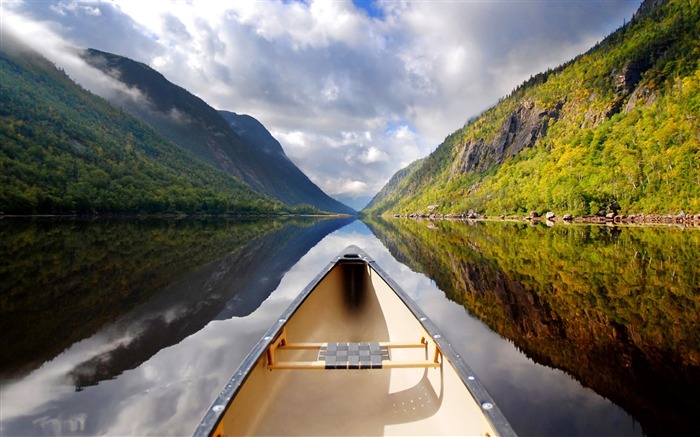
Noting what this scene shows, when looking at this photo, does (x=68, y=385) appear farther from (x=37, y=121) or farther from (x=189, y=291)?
(x=37, y=121)

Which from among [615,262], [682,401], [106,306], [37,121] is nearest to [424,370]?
[682,401]

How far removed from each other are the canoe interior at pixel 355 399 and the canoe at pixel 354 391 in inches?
0.4

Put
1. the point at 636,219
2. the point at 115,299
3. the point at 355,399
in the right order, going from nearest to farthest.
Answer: the point at 355,399 < the point at 115,299 < the point at 636,219

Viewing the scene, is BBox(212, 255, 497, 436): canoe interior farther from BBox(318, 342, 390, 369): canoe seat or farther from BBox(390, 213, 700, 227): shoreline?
BBox(390, 213, 700, 227): shoreline

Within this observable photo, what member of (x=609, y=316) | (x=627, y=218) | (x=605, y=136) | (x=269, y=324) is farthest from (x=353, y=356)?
(x=605, y=136)

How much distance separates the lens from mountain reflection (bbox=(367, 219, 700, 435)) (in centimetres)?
491

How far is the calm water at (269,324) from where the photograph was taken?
459 centimetres

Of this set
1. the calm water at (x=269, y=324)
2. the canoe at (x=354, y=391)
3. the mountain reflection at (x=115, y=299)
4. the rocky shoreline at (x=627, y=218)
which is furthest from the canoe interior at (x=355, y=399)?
the rocky shoreline at (x=627, y=218)

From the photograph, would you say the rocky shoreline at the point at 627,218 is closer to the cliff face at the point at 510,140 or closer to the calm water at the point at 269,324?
the calm water at the point at 269,324

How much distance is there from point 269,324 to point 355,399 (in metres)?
4.30

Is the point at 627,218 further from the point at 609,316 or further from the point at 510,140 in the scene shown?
the point at 510,140

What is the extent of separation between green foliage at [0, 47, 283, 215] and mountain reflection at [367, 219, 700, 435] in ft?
225

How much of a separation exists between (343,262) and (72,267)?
462 inches

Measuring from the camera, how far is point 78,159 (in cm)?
8356
